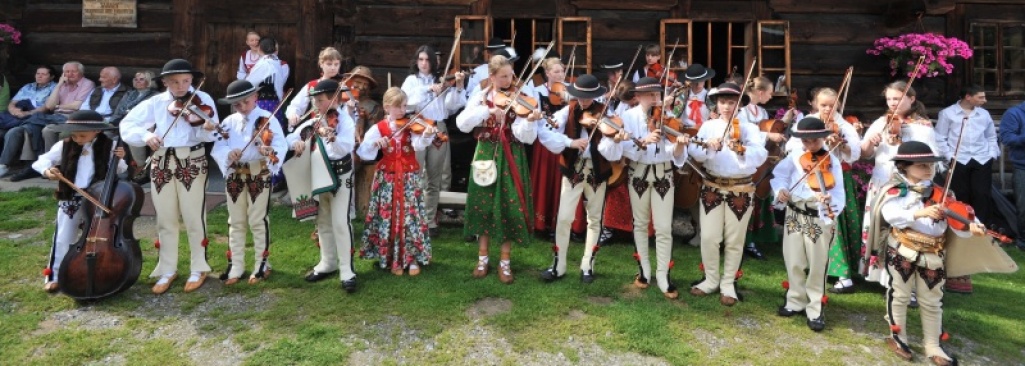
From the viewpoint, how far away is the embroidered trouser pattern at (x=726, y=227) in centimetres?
470

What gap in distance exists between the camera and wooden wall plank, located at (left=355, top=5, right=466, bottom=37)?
312 inches

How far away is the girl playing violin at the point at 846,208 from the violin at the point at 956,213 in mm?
771

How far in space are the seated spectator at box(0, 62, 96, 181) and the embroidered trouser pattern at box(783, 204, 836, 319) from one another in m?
8.01

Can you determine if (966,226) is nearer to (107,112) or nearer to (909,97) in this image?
(909,97)

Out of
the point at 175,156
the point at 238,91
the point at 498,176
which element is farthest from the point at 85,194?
the point at 498,176

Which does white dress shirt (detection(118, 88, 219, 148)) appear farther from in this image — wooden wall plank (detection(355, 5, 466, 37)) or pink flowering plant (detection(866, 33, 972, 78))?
pink flowering plant (detection(866, 33, 972, 78))

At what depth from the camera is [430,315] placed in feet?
14.8

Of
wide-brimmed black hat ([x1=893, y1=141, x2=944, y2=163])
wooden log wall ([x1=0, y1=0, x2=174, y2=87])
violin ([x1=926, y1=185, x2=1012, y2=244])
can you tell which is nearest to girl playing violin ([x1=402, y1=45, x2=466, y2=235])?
wide-brimmed black hat ([x1=893, y1=141, x2=944, y2=163])

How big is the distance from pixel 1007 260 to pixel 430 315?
141 inches

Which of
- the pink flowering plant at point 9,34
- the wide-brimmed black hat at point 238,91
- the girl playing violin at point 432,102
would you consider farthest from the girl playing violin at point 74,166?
the pink flowering plant at point 9,34

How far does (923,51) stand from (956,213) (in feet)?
14.7

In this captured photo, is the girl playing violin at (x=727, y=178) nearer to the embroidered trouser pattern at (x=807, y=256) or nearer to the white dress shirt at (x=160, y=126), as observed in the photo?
the embroidered trouser pattern at (x=807, y=256)

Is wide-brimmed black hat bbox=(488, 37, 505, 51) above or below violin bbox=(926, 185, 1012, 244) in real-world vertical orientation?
above

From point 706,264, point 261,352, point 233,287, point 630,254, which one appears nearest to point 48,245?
point 233,287
